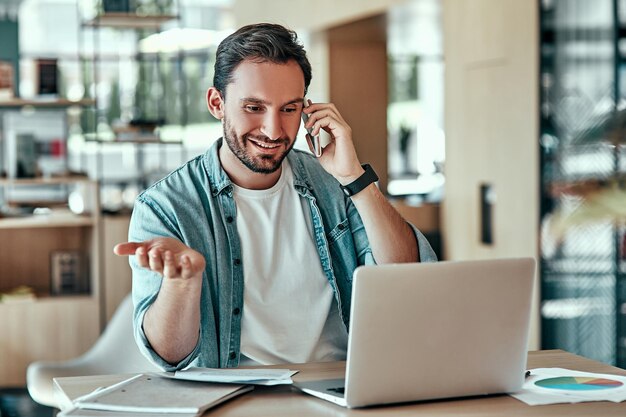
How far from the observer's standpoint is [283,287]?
2.46 metres

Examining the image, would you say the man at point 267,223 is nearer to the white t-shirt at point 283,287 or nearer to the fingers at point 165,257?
the white t-shirt at point 283,287

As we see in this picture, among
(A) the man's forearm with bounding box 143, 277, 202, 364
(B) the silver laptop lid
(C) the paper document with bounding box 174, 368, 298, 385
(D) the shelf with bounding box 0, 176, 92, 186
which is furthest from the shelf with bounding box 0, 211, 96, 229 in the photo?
(B) the silver laptop lid

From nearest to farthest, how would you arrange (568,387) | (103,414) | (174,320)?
(103,414) → (568,387) → (174,320)

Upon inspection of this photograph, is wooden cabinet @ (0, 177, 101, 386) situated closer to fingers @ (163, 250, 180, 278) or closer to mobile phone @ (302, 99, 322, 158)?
mobile phone @ (302, 99, 322, 158)

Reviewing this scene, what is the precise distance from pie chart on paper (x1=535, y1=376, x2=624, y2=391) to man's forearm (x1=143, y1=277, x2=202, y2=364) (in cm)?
72

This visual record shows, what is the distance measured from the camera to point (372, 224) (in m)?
2.53

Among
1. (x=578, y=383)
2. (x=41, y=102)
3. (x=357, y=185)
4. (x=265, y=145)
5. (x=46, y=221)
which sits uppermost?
(x=41, y=102)

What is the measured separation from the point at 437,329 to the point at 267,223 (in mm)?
778

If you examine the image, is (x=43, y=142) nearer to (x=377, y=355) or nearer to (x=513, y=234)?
(x=513, y=234)

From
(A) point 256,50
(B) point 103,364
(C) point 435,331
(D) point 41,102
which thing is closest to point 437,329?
(C) point 435,331

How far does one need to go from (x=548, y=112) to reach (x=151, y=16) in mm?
3003

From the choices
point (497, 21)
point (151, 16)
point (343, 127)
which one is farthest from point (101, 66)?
point (343, 127)

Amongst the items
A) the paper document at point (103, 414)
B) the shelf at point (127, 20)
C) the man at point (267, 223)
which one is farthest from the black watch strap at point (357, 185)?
the shelf at point (127, 20)

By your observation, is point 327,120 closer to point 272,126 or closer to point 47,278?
point 272,126
